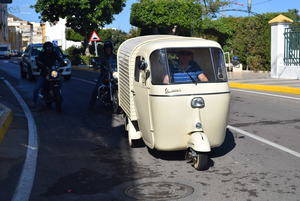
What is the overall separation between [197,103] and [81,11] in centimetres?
3405

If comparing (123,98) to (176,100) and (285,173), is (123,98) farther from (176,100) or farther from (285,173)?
(285,173)

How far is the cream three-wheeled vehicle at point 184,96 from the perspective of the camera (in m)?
6.34

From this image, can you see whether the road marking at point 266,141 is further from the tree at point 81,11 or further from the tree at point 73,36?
the tree at point 73,36

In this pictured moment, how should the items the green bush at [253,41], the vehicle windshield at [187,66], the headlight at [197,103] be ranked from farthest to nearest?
the green bush at [253,41], the vehicle windshield at [187,66], the headlight at [197,103]

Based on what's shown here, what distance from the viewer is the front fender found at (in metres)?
6.24

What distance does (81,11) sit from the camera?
38969mm

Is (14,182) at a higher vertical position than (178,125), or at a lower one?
lower

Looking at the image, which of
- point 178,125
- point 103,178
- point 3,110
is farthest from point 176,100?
point 3,110

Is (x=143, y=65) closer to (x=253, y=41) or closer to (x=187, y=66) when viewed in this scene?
(x=187, y=66)

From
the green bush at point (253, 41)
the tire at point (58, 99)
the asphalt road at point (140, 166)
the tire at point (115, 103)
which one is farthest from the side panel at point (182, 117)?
the green bush at point (253, 41)

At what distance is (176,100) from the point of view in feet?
20.8

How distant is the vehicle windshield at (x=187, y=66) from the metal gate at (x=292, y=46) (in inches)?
568

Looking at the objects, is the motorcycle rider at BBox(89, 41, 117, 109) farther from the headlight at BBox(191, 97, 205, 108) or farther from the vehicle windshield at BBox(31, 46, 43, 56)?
the vehicle windshield at BBox(31, 46, 43, 56)

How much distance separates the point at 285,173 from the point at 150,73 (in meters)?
2.26
